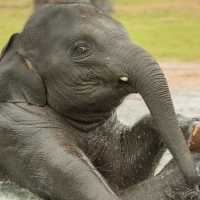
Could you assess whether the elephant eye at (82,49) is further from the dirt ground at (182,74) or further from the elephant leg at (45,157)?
the dirt ground at (182,74)

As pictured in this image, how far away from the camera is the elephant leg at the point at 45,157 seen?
4.81 m

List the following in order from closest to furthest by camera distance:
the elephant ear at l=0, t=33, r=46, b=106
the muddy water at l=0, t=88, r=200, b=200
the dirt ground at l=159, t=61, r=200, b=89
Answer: the elephant ear at l=0, t=33, r=46, b=106
the muddy water at l=0, t=88, r=200, b=200
the dirt ground at l=159, t=61, r=200, b=89

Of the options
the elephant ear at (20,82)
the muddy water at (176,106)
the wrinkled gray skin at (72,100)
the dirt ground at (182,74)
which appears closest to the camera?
the wrinkled gray skin at (72,100)

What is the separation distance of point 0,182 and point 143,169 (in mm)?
954

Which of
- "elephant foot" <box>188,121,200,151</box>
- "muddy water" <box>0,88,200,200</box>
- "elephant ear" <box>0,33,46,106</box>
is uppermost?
"elephant ear" <box>0,33,46,106</box>

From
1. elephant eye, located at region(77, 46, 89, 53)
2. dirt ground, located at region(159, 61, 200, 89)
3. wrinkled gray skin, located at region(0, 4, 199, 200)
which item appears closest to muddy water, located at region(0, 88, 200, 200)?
dirt ground, located at region(159, 61, 200, 89)

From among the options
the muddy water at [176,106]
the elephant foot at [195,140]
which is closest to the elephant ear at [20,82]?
the elephant foot at [195,140]

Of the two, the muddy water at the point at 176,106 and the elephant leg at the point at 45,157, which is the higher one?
the elephant leg at the point at 45,157

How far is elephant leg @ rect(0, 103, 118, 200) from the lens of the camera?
15.8 feet

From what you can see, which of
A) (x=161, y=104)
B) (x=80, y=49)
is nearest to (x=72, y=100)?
(x=80, y=49)

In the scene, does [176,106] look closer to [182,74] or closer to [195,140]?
[195,140]

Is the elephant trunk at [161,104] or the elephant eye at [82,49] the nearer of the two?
the elephant trunk at [161,104]

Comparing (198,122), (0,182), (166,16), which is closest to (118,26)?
(198,122)

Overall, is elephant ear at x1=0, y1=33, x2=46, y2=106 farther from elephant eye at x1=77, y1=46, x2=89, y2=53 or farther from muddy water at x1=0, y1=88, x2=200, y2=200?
muddy water at x1=0, y1=88, x2=200, y2=200
